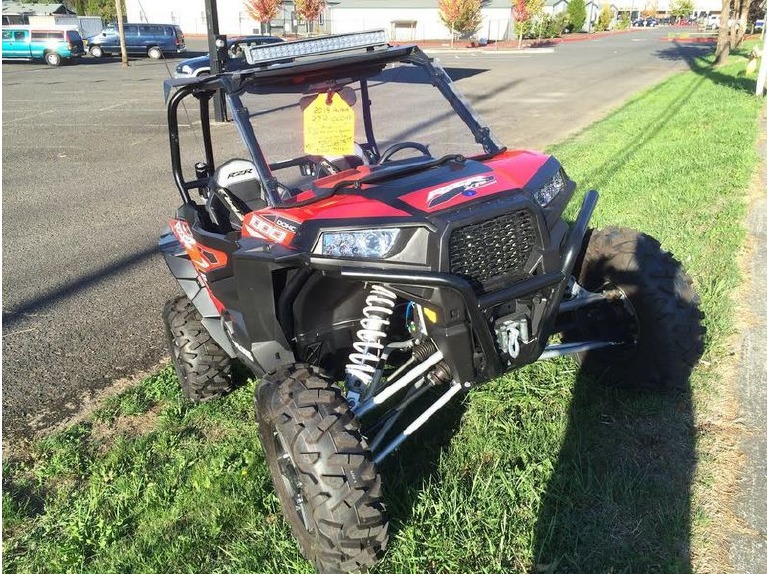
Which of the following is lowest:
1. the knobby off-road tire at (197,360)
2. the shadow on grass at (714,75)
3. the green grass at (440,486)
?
the green grass at (440,486)

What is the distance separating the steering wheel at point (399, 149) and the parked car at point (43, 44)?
1302 inches

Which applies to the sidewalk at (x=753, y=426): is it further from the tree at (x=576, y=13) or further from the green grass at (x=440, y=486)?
the tree at (x=576, y=13)

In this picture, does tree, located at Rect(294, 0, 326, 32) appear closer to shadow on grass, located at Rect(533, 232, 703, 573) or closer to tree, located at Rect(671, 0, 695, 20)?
shadow on grass, located at Rect(533, 232, 703, 573)

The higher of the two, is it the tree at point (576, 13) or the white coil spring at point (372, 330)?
the tree at point (576, 13)

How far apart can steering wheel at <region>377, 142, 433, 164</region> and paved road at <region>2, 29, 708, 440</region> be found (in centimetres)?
24

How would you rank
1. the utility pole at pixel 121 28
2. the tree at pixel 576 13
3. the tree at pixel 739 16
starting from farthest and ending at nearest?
the tree at pixel 576 13 < the tree at pixel 739 16 < the utility pole at pixel 121 28

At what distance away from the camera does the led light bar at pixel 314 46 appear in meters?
3.09

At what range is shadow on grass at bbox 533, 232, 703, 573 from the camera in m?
2.70

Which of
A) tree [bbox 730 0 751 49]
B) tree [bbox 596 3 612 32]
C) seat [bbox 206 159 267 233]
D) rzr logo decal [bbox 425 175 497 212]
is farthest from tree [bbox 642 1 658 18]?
rzr logo decal [bbox 425 175 497 212]

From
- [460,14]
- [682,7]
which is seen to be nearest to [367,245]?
[460,14]

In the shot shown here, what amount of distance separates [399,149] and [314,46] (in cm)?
67

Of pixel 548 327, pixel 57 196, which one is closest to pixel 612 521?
pixel 548 327

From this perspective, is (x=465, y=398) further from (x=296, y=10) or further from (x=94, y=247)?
(x=296, y=10)

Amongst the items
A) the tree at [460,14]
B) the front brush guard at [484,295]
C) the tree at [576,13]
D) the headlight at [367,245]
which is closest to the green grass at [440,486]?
the front brush guard at [484,295]
